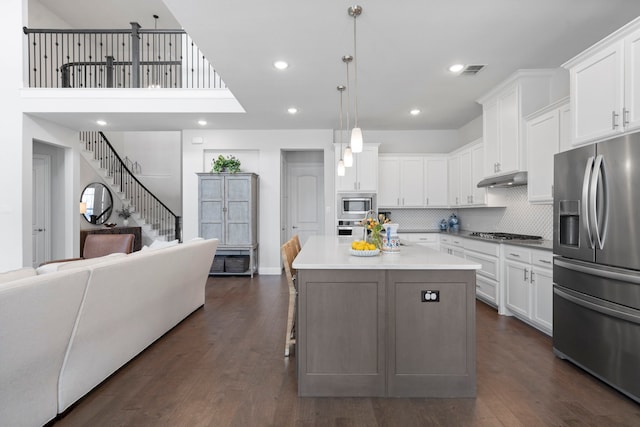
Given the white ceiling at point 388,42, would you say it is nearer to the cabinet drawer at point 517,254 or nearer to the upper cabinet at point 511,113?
the upper cabinet at point 511,113

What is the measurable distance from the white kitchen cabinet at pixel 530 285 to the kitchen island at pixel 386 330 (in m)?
1.51

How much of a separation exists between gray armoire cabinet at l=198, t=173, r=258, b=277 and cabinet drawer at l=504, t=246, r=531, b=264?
4119 millimetres

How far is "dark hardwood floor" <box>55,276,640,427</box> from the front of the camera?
2.03 m

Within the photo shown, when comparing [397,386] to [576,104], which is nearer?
[397,386]

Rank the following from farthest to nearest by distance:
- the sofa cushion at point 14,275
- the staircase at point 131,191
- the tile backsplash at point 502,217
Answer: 1. the staircase at point 131,191
2. the tile backsplash at point 502,217
3. the sofa cushion at point 14,275

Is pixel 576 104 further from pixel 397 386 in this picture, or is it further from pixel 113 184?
pixel 113 184

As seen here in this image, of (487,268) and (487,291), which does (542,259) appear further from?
(487,291)

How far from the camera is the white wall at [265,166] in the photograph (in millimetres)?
6605

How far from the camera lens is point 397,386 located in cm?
228

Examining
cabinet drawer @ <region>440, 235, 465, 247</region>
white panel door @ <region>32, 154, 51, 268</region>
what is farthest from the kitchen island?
white panel door @ <region>32, 154, 51, 268</region>

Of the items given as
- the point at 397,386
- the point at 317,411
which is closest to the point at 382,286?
the point at 397,386

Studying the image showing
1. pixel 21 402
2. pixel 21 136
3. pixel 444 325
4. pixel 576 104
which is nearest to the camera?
pixel 21 402

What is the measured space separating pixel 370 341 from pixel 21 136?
20.3 feet

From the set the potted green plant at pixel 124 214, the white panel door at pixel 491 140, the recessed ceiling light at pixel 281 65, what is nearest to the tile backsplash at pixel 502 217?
the white panel door at pixel 491 140
